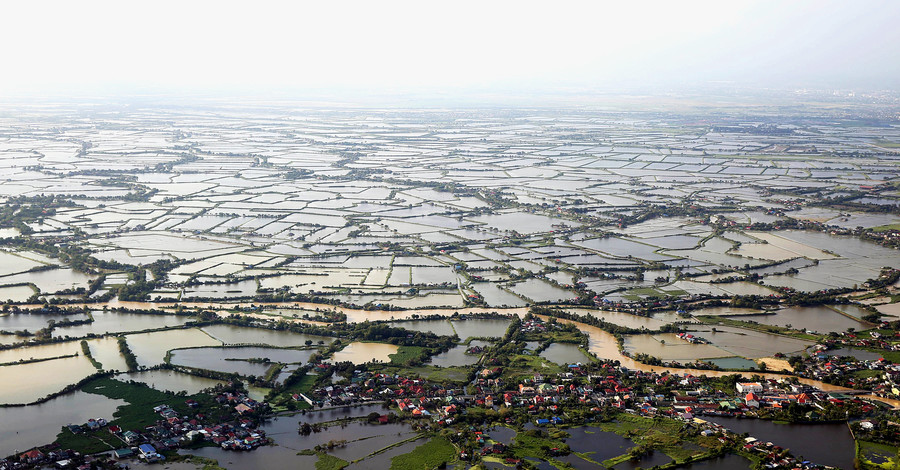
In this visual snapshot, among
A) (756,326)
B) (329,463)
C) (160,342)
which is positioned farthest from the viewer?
(756,326)

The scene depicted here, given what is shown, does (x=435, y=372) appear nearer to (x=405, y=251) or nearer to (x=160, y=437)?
(x=160, y=437)

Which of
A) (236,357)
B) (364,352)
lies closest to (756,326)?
(364,352)

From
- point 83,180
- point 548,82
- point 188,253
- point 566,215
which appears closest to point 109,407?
point 188,253

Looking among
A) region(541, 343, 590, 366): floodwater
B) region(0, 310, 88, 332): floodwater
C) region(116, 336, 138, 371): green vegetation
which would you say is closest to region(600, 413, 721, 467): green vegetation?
region(541, 343, 590, 366): floodwater

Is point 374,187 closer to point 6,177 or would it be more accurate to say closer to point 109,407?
point 6,177

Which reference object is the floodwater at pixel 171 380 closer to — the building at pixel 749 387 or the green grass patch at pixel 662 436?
the green grass patch at pixel 662 436

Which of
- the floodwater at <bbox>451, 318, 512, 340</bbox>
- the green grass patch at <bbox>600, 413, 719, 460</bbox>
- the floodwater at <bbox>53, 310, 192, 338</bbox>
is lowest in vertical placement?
the green grass patch at <bbox>600, 413, 719, 460</bbox>

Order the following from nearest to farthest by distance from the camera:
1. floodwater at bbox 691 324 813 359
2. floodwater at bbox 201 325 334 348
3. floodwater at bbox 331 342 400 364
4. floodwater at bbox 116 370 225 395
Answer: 1. floodwater at bbox 116 370 225 395
2. floodwater at bbox 331 342 400 364
3. floodwater at bbox 691 324 813 359
4. floodwater at bbox 201 325 334 348

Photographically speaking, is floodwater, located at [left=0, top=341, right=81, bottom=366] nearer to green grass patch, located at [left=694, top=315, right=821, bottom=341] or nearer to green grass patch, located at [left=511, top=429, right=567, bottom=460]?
green grass patch, located at [left=511, top=429, right=567, bottom=460]
